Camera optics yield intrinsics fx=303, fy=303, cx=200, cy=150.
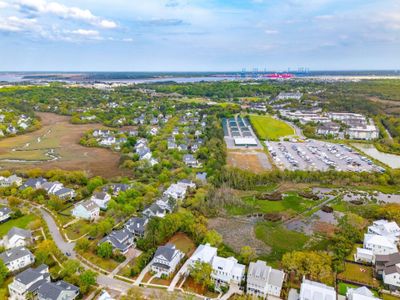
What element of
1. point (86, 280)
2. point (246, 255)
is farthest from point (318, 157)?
point (86, 280)

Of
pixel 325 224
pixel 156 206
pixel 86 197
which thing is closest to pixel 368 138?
pixel 325 224

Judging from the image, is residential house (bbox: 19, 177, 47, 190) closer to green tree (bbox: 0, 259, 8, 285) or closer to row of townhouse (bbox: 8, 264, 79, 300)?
green tree (bbox: 0, 259, 8, 285)

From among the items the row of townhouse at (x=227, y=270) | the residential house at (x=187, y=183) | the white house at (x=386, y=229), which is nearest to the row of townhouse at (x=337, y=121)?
the white house at (x=386, y=229)

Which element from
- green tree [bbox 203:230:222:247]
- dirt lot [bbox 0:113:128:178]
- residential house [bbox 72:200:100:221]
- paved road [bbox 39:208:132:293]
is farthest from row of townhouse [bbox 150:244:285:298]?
dirt lot [bbox 0:113:128:178]

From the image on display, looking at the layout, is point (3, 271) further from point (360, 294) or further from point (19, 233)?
point (360, 294)

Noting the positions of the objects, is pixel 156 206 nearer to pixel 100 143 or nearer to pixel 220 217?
pixel 220 217

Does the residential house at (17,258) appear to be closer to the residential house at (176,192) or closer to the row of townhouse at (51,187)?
the row of townhouse at (51,187)
